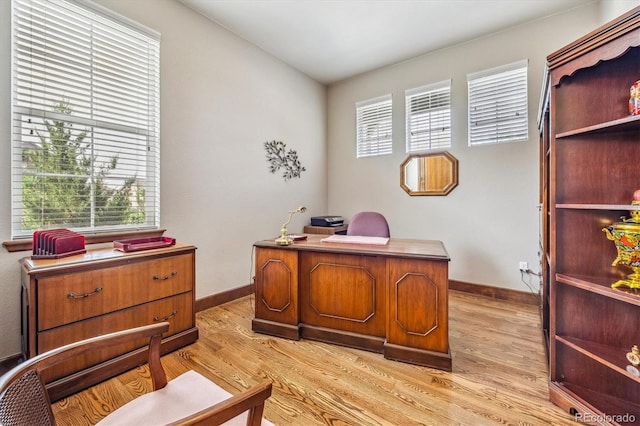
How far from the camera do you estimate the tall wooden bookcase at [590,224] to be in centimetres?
144

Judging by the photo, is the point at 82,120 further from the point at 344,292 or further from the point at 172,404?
the point at 344,292

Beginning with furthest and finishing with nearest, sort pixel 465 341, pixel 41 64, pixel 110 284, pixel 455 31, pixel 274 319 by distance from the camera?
pixel 455 31, pixel 274 319, pixel 465 341, pixel 41 64, pixel 110 284

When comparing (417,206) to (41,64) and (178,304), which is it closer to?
(178,304)

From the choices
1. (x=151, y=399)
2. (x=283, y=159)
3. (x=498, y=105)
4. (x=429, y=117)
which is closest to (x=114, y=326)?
(x=151, y=399)

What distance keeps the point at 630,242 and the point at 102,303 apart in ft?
9.63

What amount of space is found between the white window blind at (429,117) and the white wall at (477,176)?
9 centimetres

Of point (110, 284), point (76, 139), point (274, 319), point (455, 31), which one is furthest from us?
point (455, 31)

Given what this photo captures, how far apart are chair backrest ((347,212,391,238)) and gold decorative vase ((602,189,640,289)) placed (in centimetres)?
162

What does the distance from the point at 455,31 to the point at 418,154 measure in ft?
4.73

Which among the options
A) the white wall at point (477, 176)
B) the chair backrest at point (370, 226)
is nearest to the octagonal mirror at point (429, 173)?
the white wall at point (477, 176)

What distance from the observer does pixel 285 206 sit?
4016 mm

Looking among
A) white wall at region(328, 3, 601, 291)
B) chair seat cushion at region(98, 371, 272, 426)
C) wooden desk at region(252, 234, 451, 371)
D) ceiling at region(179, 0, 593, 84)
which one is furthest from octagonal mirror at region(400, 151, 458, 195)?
chair seat cushion at region(98, 371, 272, 426)

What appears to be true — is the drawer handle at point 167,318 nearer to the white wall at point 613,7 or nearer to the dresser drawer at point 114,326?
the dresser drawer at point 114,326

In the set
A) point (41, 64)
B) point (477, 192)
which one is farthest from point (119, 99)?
point (477, 192)
